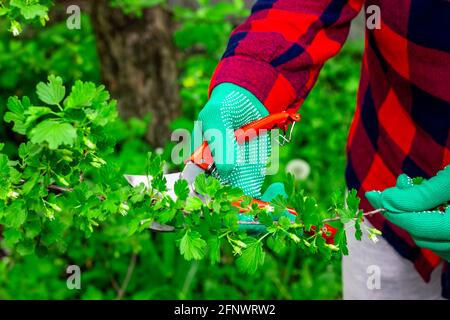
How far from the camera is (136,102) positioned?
280 centimetres

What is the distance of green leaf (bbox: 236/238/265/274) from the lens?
1.00 m

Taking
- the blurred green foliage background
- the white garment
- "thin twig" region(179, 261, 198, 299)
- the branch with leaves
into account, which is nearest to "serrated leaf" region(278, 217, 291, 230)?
the branch with leaves

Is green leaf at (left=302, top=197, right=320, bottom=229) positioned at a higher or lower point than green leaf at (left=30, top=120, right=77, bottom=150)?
lower

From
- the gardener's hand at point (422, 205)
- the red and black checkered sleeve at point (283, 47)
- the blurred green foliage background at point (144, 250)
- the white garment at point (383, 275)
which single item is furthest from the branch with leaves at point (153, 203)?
the blurred green foliage background at point (144, 250)

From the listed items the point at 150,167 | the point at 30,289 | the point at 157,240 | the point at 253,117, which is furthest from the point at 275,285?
the point at 150,167

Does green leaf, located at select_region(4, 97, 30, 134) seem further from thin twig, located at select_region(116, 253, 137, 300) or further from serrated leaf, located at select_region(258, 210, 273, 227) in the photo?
thin twig, located at select_region(116, 253, 137, 300)

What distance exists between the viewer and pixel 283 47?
122 centimetres

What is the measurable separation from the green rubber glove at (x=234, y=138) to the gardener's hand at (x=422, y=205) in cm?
22

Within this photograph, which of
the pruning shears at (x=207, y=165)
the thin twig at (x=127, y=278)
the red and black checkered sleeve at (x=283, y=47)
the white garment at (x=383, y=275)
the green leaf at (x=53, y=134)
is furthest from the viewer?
the thin twig at (x=127, y=278)

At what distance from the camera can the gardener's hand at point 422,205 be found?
1126mm

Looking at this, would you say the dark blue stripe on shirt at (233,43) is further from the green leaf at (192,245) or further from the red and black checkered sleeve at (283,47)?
the green leaf at (192,245)

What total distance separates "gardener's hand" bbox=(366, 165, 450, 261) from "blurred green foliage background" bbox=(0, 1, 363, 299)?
113cm
